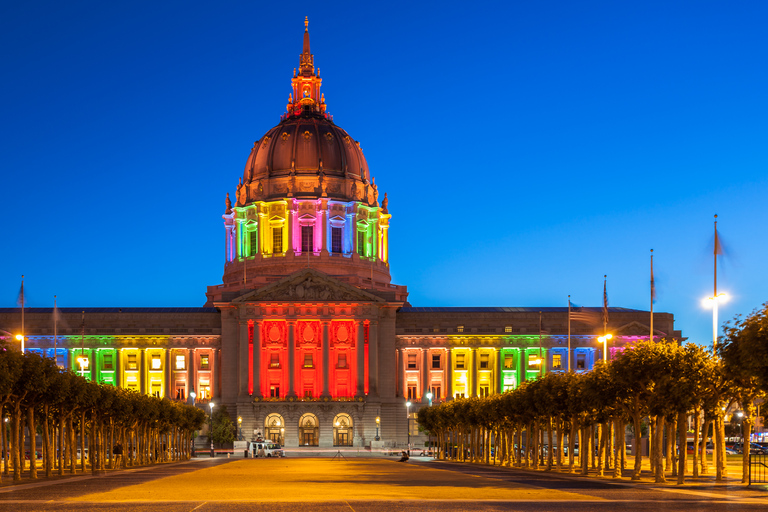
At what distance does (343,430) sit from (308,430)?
5.59 meters

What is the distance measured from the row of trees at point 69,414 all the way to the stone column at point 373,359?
53564 millimetres

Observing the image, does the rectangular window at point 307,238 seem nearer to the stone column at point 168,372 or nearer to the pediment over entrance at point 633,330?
the stone column at point 168,372

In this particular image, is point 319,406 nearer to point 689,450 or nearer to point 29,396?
point 689,450

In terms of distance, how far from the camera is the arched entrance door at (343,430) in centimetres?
16750

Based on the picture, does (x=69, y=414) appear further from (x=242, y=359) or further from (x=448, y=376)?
(x=448, y=376)

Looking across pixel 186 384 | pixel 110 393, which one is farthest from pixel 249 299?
pixel 110 393

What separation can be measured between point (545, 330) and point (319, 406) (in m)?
40.1

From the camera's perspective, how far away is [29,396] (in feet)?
223

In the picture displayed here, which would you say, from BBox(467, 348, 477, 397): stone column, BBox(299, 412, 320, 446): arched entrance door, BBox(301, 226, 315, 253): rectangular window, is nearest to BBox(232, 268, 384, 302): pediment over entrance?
BBox(467, 348, 477, 397): stone column

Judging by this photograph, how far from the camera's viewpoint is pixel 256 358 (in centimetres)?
17212

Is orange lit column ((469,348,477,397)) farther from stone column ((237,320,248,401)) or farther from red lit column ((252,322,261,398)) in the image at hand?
stone column ((237,320,248,401))

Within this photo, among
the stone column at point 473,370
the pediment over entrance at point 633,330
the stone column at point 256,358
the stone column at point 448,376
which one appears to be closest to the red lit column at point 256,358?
the stone column at point 256,358

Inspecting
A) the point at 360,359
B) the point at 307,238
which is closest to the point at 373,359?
the point at 360,359

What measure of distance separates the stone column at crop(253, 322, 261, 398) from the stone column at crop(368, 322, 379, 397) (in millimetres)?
18061
